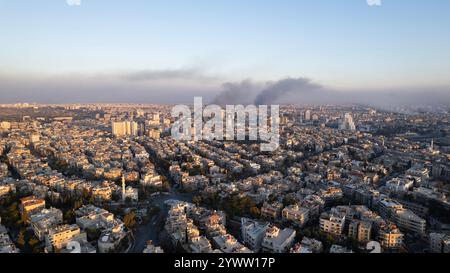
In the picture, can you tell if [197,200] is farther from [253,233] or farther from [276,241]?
[276,241]

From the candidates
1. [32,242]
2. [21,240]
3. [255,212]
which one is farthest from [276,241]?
[21,240]

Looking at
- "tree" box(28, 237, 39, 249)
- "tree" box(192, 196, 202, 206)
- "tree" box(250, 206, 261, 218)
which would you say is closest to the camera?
"tree" box(28, 237, 39, 249)

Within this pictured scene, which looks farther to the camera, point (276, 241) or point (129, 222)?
point (129, 222)

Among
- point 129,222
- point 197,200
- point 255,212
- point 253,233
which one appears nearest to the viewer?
point 253,233

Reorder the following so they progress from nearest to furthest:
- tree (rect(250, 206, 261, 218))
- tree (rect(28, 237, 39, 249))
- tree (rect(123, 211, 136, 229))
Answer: tree (rect(28, 237, 39, 249))
tree (rect(123, 211, 136, 229))
tree (rect(250, 206, 261, 218))

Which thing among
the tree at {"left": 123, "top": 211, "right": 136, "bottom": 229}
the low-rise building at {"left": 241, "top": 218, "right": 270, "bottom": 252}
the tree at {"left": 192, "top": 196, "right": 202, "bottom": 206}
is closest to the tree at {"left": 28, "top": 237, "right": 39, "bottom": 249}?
the tree at {"left": 123, "top": 211, "right": 136, "bottom": 229}

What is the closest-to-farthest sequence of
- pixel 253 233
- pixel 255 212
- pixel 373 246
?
pixel 373 246 → pixel 253 233 → pixel 255 212

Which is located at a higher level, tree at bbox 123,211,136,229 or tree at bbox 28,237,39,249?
tree at bbox 123,211,136,229

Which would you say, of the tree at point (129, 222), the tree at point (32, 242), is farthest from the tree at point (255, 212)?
the tree at point (32, 242)

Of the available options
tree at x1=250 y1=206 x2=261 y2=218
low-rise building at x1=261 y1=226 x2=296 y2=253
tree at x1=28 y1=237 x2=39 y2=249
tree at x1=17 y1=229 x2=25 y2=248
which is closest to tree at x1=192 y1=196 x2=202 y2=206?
tree at x1=250 y1=206 x2=261 y2=218

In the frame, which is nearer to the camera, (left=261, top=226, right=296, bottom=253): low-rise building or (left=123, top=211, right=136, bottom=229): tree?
(left=261, top=226, right=296, bottom=253): low-rise building

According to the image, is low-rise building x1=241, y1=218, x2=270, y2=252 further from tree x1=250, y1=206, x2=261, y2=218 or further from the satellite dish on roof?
the satellite dish on roof

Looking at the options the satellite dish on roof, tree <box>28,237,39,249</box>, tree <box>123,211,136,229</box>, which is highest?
tree <box>123,211,136,229</box>
